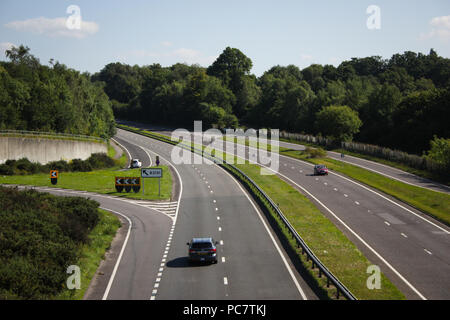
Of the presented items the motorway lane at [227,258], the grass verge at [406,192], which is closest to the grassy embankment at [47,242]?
the motorway lane at [227,258]

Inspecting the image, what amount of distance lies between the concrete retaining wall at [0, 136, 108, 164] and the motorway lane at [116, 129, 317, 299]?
79.9 feet

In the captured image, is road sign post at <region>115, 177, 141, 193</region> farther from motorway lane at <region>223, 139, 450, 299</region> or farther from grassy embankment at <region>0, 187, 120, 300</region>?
motorway lane at <region>223, 139, 450, 299</region>

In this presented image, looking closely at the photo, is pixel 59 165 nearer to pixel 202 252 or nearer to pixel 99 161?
pixel 99 161

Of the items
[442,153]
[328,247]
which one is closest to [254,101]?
[442,153]

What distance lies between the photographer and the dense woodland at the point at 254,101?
8169 centimetres

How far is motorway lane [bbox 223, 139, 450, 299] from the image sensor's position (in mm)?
25516

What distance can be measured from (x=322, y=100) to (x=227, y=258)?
341 feet

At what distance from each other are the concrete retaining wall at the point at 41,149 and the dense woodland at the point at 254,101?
761 cm

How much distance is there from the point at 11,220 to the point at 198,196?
24.5 m

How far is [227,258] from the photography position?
2842 cm

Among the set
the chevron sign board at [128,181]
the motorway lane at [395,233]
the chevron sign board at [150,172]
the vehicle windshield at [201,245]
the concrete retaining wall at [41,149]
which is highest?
the concrete retaining wall at [41,149]

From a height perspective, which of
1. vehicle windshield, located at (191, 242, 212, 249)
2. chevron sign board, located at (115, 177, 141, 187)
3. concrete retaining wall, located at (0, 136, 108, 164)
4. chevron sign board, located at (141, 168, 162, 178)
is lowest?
vehicle windshield, located at (191, 242, 212, 249)

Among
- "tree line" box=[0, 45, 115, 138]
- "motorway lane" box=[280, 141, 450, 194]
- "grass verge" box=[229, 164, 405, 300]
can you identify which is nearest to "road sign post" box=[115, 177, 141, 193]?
"grass verge" box=[229, 164, 405, 300]

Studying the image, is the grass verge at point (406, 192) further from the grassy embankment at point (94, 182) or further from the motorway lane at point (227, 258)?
the grassy embankment at point (94, 182)
